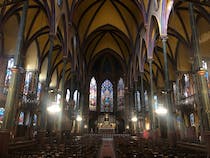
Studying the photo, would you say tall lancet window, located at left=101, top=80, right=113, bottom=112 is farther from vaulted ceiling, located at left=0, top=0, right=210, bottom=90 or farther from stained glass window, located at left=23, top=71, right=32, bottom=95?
stained glass window, located at left=23, top=71, right=32, bottom=95

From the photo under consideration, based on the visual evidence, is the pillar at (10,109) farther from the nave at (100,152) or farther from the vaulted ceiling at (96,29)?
the vaulted ceiling at (96,29)

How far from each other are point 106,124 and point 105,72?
38.3 feet

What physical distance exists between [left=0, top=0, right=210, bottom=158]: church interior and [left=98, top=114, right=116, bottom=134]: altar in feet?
0.67

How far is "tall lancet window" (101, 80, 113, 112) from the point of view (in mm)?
35856

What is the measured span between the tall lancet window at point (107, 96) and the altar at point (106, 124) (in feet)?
7.11

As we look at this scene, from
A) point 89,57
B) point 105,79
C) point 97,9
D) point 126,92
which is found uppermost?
point 97,9

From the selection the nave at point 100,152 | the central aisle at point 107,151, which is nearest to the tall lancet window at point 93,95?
the central aisle at point 107,151

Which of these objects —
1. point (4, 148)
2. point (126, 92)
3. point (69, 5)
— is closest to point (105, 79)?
point (126, 92)

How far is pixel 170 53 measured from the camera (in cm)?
2281

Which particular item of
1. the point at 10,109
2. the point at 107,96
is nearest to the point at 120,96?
the point at 107,96

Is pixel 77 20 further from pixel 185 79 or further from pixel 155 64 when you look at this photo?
pixel 185 79

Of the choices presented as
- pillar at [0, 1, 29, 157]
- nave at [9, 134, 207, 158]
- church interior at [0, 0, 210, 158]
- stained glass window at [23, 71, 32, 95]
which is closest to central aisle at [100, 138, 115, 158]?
nave at [9, 134, 207, 158]

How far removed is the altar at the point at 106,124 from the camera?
97.8 ft

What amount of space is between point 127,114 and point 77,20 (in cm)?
1759
